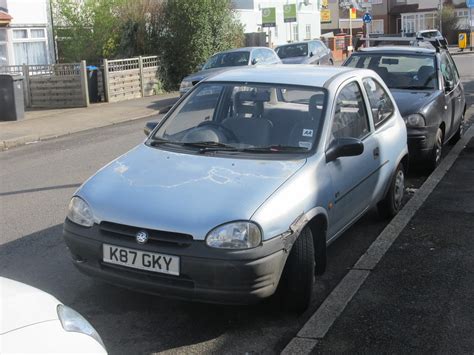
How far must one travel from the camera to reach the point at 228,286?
3709 mm

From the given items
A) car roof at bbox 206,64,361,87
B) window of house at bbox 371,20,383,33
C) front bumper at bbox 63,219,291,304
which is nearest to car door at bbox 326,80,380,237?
car roof at bbox 206,64,361,87

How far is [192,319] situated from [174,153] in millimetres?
1310

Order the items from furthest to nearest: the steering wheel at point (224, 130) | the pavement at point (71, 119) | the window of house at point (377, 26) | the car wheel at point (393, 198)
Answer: the window of house at point (377, 26), the pavement at point (71, 119), the car wheel at point (393, 198), the steering wheel at point (224, 130)

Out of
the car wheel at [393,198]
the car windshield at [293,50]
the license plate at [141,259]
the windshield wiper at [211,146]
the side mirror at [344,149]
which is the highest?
the car windshield at [293,50]

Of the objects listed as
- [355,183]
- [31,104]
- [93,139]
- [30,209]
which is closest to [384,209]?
[355,183]

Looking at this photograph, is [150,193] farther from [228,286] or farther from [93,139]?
[93,139]

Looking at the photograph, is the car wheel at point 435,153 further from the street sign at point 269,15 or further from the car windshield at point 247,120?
the street sign at point 269,15

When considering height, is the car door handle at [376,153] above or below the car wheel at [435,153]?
above

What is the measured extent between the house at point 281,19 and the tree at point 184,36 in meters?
8.96

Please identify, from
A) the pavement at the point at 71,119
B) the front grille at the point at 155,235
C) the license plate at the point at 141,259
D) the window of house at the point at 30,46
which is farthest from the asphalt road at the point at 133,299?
the window of house at the point at 30,46

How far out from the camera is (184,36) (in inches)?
935

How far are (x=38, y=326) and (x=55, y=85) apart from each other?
17.7 m

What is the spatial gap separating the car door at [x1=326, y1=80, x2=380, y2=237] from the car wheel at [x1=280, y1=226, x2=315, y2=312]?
568 millimetres

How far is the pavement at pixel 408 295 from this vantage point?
3818mm
